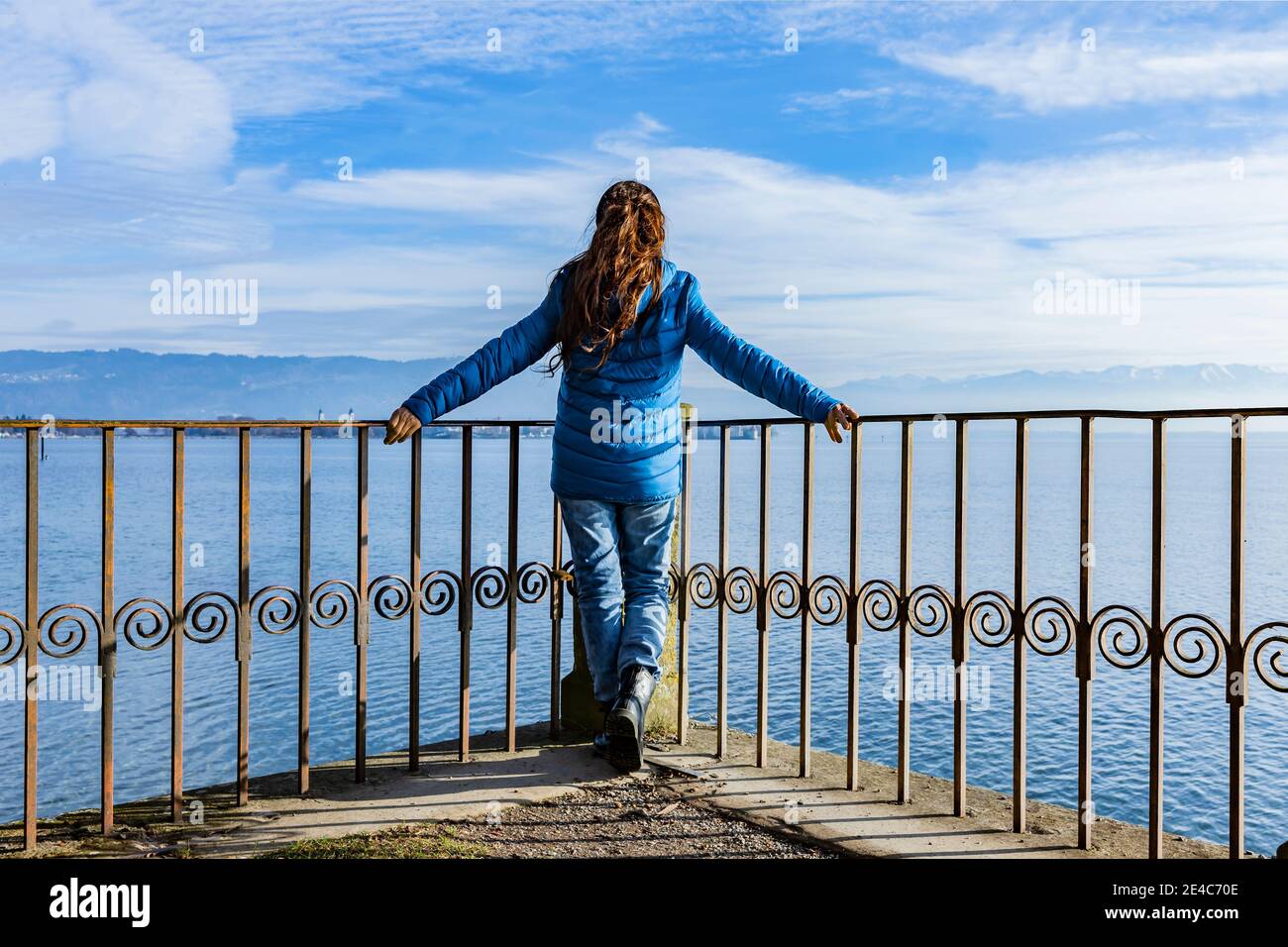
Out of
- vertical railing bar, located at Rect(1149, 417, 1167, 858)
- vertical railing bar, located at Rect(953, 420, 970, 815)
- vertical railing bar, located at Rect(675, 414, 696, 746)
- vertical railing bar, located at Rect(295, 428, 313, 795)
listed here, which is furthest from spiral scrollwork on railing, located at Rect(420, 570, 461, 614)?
vertical railing bar, located at Rect(1149, 417, 1167, 858)

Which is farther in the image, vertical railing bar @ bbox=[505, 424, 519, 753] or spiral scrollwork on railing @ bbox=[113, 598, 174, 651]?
vertical railing bar @ bbox=[505, 424, 519, 753]

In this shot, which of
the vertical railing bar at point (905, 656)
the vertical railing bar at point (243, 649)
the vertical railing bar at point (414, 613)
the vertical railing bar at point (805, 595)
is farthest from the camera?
the vertical railing bar at point (805, 595)

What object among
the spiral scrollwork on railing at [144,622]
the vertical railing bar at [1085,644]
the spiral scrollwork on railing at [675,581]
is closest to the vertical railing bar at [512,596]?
the spiral scrollwork on railing at [675,581]

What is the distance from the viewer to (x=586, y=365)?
4.38 metres

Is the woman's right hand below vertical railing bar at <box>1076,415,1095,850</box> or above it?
above

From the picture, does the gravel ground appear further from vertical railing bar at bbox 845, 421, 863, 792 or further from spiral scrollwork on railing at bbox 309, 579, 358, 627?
spiral scrollwork on railing at bbox 309, 579, 358, 627

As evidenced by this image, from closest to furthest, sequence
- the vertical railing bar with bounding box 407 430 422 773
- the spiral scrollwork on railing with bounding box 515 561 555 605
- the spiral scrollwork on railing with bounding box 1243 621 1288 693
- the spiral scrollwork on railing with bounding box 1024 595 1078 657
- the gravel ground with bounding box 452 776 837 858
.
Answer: the spiral scrollwork on railing with bounding box 1243 621 1288 693
the gravel ground with bounding box 452 776 837 858
the spiral scrollwork on railing with bounding box 1024 595 1078 657
the vertical railing bar with bounding box 407 430 422 773
the spiral scrollwork on railing with bounding box 515 561 555 605

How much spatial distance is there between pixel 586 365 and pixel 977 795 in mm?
2562

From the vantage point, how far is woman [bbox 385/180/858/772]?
429cm

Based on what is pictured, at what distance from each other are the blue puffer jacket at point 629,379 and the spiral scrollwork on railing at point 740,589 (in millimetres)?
765

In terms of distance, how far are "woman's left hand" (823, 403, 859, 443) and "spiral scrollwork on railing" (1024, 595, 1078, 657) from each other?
0.98m

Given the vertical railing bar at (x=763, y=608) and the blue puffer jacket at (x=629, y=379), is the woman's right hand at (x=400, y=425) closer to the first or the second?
the blue puffer jacket at (x=629, y=379)

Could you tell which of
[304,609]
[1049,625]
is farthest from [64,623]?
[1049,625]

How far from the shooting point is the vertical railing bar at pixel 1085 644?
13.2 ft
